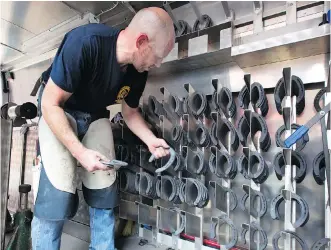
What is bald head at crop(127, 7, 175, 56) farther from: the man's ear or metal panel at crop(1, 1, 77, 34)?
metal panel at crop(1, 1, 77, 34)

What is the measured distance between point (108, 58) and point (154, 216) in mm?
739

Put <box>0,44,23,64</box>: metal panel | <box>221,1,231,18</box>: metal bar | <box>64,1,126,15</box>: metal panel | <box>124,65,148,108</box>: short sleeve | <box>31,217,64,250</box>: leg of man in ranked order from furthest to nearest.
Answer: <box>0,44,23,64</box>: metal panel, <box>64,1,126,15</box>: metal panel, <box>221,1,231,18</box>: metal bar, <box>124,65,148,108</box>: short sleeve, <box>31,217,64,250</box>: leg of man

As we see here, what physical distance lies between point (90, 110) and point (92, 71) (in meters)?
0.21

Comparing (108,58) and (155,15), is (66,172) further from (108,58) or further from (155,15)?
(155,15)

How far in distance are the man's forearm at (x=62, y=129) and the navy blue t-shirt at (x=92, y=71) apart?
0.08 meters

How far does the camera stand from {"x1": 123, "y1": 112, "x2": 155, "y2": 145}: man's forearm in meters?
1.12

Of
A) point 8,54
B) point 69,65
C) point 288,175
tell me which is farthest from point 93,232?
point 8,54

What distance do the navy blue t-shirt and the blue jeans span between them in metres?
0.43

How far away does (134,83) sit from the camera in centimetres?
114

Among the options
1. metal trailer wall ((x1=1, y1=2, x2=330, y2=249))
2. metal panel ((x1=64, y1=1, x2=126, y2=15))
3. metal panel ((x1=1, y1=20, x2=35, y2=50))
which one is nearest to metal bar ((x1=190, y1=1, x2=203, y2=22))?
metal trailer wall ((x1=1, y1=2, x2=330, y2=249))

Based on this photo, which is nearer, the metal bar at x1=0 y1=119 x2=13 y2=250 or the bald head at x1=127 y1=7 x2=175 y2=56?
the bald head at x1=127 y1=7 x2=175 y2=56

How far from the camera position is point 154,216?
1254 mm

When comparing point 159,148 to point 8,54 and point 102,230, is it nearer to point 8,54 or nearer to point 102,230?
point 102,230

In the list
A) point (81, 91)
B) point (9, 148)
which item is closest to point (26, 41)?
point (9, 148)
